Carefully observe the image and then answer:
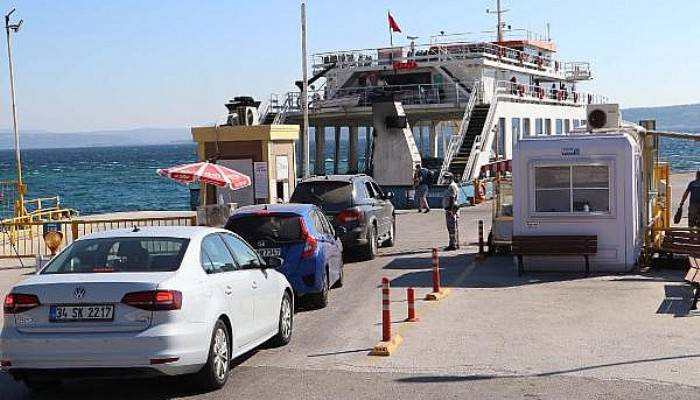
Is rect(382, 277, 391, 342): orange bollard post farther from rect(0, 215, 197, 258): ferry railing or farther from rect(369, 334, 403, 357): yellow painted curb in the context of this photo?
rect(0, 215, 197, 258): ferry railing

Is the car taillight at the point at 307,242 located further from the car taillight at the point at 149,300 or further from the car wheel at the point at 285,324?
the car taillight at the point at 149,300

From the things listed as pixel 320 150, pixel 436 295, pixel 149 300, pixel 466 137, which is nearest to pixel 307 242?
pixel 436 295

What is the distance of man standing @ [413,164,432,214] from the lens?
34.8 metres

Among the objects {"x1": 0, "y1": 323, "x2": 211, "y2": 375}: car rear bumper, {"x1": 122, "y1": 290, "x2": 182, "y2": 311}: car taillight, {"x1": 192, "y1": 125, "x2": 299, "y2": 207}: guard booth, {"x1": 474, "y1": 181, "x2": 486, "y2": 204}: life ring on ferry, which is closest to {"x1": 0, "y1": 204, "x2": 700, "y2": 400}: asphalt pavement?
{"x1": 0, "y1": 323, "x2": 211, "y2": 375}: car rear bumper

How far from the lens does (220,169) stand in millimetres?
21125

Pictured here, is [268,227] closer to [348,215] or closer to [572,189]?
[348,215]

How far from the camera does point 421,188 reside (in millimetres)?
34938

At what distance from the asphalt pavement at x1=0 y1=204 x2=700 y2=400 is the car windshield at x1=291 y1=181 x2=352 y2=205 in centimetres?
322

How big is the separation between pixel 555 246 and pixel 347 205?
4.36m

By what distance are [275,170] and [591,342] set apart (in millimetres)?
13594

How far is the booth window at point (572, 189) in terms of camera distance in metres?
17.1

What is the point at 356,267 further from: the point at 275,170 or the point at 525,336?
the point at 525,336

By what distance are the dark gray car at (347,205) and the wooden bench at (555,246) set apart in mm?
3679

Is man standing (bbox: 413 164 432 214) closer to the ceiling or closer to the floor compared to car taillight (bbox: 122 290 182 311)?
closer to the floor
